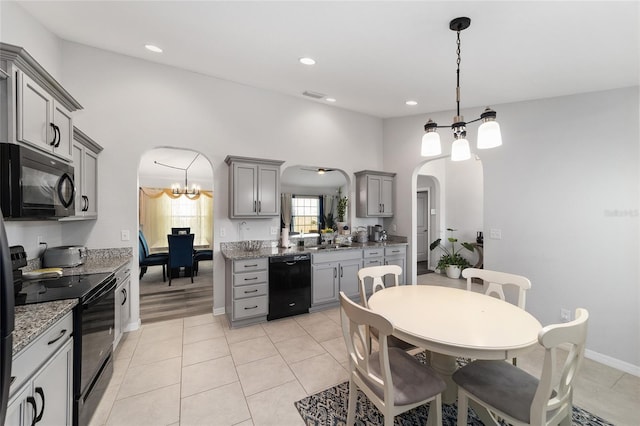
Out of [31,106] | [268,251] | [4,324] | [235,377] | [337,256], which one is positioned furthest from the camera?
[337,256]

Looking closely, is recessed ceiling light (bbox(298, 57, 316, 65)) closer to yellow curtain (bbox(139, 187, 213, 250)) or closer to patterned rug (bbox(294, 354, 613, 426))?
patterned rug (bbox(294, 354, 613, 426))

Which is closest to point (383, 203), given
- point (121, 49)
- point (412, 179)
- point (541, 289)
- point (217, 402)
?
point (412, 179)

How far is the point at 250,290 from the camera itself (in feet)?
10.8

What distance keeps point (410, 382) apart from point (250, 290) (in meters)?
2.25

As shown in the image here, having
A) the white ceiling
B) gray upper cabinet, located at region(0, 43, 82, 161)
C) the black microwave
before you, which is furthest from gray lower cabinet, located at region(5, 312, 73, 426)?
the white ceiling

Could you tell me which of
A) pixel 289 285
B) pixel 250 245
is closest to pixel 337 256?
pixel 289 285

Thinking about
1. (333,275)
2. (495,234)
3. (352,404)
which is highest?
(495,234)

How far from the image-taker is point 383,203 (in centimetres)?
471

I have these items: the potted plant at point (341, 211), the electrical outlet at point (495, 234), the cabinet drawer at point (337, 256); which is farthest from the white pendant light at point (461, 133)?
the potted plant at point (341, 211)

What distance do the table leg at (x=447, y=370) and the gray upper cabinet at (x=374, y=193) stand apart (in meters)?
2.79

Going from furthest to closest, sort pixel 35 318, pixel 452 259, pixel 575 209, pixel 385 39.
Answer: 1. pixel 452 259
2. pixel 575 209
3. pixel 385 39
4. pixel 35 318

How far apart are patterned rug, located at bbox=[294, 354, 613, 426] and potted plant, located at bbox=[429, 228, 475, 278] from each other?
12.7 ft

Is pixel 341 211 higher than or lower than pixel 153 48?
lower

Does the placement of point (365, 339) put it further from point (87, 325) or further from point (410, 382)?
point (87, 325)
